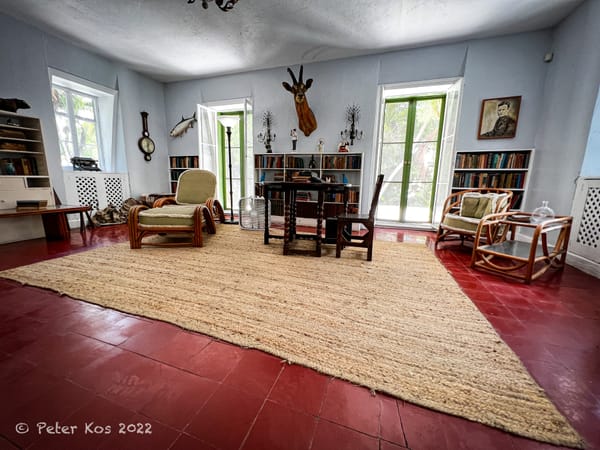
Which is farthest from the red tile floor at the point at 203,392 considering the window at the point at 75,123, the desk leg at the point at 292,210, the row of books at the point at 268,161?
the window at the point at 75,123

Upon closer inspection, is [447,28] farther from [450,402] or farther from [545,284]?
[450,402]

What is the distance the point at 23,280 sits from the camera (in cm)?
181

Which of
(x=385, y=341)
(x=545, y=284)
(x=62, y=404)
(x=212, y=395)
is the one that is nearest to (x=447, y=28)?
(x=545, y=284)

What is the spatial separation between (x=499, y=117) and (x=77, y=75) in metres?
6.60

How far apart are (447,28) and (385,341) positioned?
411 centimetres

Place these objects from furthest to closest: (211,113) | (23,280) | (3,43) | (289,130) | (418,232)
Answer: (211,113) → (289,130) → (418,232) → (3,43) → (23,280)

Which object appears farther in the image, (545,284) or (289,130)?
(289,130)

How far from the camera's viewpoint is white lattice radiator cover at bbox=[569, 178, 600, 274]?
2.27m

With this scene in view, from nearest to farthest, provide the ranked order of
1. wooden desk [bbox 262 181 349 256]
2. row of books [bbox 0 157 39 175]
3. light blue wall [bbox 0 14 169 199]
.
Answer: wooden desk [bbox 262 181 349 256] → row of books [bbox 0 157 39 175] → light blue wall [bbox 0 14 169 199]

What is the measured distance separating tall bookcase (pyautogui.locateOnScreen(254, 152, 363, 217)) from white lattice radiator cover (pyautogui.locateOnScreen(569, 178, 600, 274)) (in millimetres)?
2549

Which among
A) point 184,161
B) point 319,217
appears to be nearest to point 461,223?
point 319,217

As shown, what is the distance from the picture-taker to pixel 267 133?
457cm

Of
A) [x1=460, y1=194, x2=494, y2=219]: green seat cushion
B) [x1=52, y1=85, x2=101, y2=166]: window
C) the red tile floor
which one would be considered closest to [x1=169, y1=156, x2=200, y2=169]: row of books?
[x1=52, y1=85, x2=101, y2=166]: window

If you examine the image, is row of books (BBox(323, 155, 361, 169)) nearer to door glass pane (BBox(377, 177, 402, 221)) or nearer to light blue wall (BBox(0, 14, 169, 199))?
door glass pane (BBox(377, 177, 402, 221))
